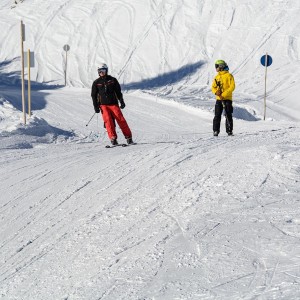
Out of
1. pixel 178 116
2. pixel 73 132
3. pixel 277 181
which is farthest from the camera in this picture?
pixel 178 116

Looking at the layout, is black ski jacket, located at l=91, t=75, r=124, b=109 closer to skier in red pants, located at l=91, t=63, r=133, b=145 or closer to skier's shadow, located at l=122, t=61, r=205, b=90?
skier in red pants, located at l=91, t=63, r=133, b=145

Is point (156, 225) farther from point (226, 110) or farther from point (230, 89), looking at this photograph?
point (226, 110)

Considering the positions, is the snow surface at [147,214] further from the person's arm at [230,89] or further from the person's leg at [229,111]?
the person's arm at [230,89]

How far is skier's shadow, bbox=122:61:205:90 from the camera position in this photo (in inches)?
1617

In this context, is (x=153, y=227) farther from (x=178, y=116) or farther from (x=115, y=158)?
(x=178, y=116)

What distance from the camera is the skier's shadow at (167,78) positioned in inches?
1617

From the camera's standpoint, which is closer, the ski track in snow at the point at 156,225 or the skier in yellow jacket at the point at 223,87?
the ski track in snow at the point at 156,225

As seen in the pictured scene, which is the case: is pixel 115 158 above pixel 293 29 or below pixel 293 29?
below

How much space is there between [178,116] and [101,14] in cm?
2795

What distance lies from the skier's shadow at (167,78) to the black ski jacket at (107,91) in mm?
28087

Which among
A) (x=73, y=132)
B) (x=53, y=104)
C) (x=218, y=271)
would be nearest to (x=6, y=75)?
(x=53, y=104)

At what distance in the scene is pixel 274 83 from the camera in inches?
1475

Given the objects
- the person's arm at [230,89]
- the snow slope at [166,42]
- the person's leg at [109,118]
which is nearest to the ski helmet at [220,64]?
the person's arm at [230,89]

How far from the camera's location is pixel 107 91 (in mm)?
12484
